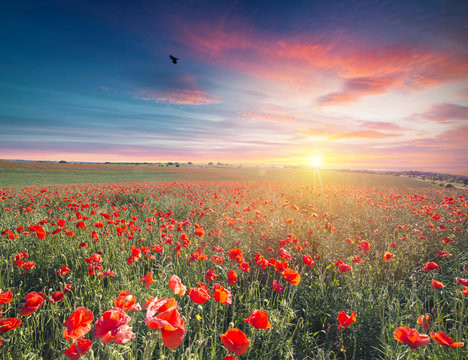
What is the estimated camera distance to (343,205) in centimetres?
811

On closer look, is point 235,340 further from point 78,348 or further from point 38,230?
point 38,230

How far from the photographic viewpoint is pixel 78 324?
117cm

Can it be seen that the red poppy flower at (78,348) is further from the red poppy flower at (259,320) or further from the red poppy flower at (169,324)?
the red poppy flower at (259,320)

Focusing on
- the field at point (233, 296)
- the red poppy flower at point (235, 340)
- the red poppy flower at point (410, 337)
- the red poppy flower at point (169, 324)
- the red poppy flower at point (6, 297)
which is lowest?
the field at point (233, 296)

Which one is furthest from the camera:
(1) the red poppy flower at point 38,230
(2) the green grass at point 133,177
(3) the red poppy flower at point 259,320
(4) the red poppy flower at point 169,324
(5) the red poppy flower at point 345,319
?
(2) the green grass at point 133,177

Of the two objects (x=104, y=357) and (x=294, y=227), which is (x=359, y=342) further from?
(x=294, y=227)

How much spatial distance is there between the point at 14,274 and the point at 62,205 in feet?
17.4

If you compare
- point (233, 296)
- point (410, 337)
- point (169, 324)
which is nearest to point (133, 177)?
point (233, 296)

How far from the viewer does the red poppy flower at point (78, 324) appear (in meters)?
1.14

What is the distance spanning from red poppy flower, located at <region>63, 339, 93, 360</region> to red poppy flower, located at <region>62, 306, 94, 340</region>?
0.03 m

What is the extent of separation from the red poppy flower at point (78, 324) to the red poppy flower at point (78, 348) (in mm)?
34

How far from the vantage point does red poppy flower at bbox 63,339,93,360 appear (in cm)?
113

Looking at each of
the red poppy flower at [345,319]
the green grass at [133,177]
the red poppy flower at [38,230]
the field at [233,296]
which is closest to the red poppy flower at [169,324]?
the field at [233,296]

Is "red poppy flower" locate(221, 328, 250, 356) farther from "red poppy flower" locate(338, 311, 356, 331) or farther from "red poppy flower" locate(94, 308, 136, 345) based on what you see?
"red poppy flower" locate(338, 311, 356, 331)
